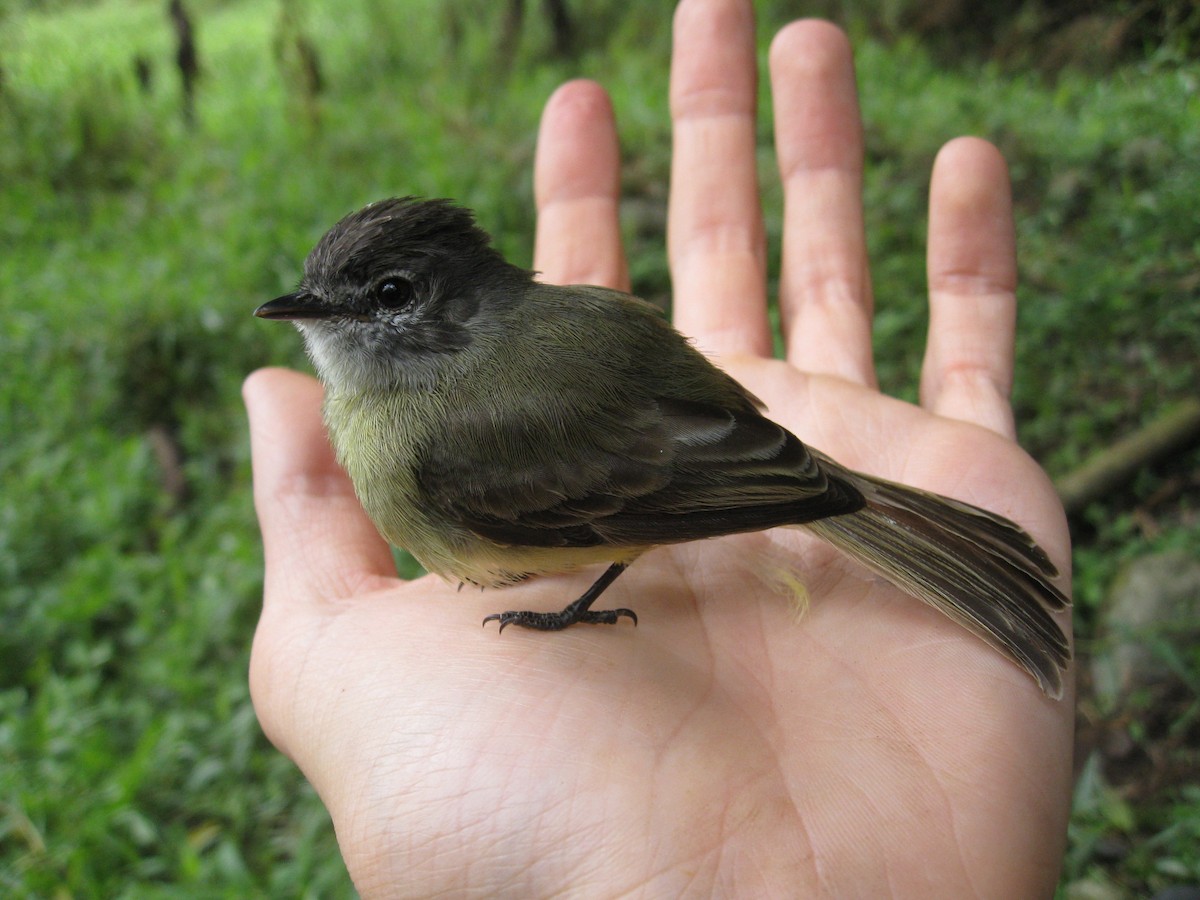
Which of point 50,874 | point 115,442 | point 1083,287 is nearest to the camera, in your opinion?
point 50,874

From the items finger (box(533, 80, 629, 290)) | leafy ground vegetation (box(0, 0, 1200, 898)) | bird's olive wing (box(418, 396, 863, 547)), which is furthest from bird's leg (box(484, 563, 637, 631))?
finger (box(533, 80, 629, 290))

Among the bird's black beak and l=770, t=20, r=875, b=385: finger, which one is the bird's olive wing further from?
l=770, t=20, r=875, b=385: finger

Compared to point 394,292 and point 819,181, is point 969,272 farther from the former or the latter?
point 394,292

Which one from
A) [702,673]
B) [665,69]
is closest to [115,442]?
[702,673]

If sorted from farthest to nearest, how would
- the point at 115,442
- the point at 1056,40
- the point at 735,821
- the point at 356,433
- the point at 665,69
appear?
the point at 665,69 → the point at 1056,40 → the point at 115,442 → the point at 356,433 → the point at 735,821

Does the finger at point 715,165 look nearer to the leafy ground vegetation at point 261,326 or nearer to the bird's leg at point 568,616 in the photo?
the leafy ground vegetation at point 261,326

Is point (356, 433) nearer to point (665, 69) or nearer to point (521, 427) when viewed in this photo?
point (521, 427)

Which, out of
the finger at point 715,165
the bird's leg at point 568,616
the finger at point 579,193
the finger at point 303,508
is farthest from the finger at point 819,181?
the finger at point 303,508
